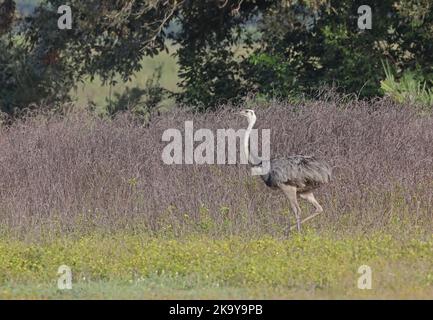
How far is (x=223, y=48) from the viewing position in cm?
2139

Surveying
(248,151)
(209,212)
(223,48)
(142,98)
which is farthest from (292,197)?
(142,98)

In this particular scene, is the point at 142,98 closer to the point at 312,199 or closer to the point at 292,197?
the point at 312,199

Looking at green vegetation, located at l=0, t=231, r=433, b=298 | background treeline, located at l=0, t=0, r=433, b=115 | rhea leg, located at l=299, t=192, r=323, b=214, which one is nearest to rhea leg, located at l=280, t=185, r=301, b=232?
rhea leg, located at l=299, t=192, r=323, b=214

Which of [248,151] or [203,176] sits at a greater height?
[248,151]

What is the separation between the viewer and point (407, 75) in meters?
→ 18.4

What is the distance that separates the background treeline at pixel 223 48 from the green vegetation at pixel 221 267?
224 inches

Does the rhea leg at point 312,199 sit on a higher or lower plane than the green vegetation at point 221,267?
higher

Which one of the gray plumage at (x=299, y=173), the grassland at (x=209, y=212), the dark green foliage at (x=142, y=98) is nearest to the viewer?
the grassland at (x=209, y=212)

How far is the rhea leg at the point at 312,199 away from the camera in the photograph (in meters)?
13.9

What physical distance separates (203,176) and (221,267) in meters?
3.60

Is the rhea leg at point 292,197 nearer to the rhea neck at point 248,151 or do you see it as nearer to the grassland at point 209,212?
the grassland at point 209,212

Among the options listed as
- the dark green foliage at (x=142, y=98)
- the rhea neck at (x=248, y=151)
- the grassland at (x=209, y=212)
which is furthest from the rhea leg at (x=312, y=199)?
the dark green foliage at (x=142, y=98)

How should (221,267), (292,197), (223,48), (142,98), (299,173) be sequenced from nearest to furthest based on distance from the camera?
(221,267)
(299,173)
(292,197)
(223,48)
(142,98)

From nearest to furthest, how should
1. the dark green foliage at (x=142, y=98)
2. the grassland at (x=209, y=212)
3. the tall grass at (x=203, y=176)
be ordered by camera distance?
the grassland at (x=209, y=212)
the tall grass at (x=203, y=176)
the dark green foliage at (x=142, y=98)
